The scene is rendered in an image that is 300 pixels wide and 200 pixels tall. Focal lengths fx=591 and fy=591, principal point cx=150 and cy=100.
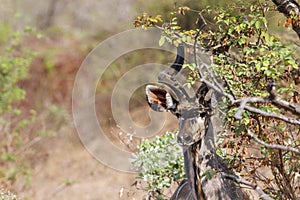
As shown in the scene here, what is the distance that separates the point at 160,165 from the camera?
5875 millimetres

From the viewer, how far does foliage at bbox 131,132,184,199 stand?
5.86 metres

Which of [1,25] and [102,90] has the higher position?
[1,25]

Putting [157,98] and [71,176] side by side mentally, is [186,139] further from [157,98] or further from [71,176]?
[71,176]

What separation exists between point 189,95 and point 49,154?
9.09 m

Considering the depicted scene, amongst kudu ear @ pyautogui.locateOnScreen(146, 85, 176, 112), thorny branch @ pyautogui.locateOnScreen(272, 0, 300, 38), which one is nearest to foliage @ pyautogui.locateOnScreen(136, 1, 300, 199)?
thorny branch @ pyautogui.locateOnScreen(272, 0, 300, 38)

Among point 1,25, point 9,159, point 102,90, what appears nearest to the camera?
point 9,159

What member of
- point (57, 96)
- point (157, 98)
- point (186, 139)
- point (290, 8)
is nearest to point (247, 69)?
point (290, 8)

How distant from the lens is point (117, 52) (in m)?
12.6

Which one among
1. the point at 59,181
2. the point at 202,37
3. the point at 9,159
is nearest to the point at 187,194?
the point at 202,37

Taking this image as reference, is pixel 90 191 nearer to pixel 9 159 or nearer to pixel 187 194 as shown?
pixel 9 159

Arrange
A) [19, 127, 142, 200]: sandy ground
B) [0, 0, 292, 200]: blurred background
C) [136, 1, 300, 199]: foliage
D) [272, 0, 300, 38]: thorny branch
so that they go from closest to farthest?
[272, 0, 300, 38]: thorny branch
[136, 1, 300, 199]: foliage
[0, 0, 292, 200]: blurred background
[19, 127, 142, 200]: sandy ground

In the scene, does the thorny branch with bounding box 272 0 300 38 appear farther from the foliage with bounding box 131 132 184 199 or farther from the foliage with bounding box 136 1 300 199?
the foliage with bounding box 131 132 184 199

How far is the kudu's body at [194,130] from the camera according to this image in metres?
4.68

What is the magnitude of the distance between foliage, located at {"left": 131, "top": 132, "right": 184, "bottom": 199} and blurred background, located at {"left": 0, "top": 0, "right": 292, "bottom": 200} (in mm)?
1532
